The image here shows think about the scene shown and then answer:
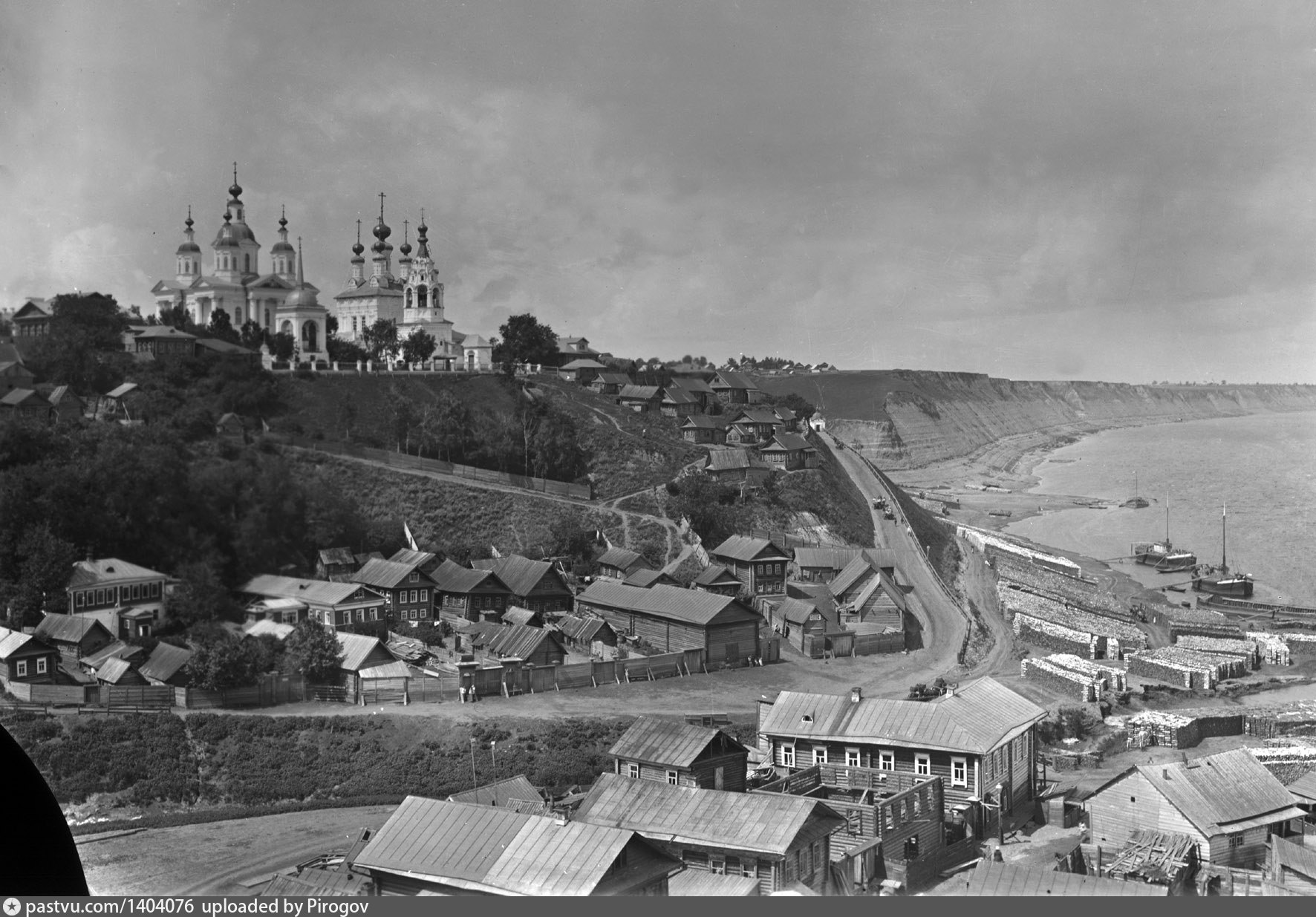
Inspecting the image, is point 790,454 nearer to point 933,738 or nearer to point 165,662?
point 165,662

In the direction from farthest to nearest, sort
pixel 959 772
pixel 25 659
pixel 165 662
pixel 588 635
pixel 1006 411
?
pixel 1006 411 → pixel 588 635 → pixel 165 662 → pixel 25 659 → pixel 959 772

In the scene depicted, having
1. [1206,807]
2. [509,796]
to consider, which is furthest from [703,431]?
[1206,807]

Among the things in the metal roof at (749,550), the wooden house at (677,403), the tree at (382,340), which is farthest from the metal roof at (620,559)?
the wooden house at (677,403)

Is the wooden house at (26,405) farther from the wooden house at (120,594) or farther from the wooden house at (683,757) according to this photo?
the wooden house at (683,757)

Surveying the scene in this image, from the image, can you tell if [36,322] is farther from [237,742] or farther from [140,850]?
[140,850]

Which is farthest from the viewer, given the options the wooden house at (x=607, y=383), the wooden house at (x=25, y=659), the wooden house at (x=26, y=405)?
the wooden house at (x=607, y=383)

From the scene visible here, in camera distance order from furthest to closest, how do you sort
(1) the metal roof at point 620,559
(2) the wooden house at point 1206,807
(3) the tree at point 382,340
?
(3) the tree at point 382,340
(1) the metal roof at point 620,559
(2) the wooden house at point 1206,807
